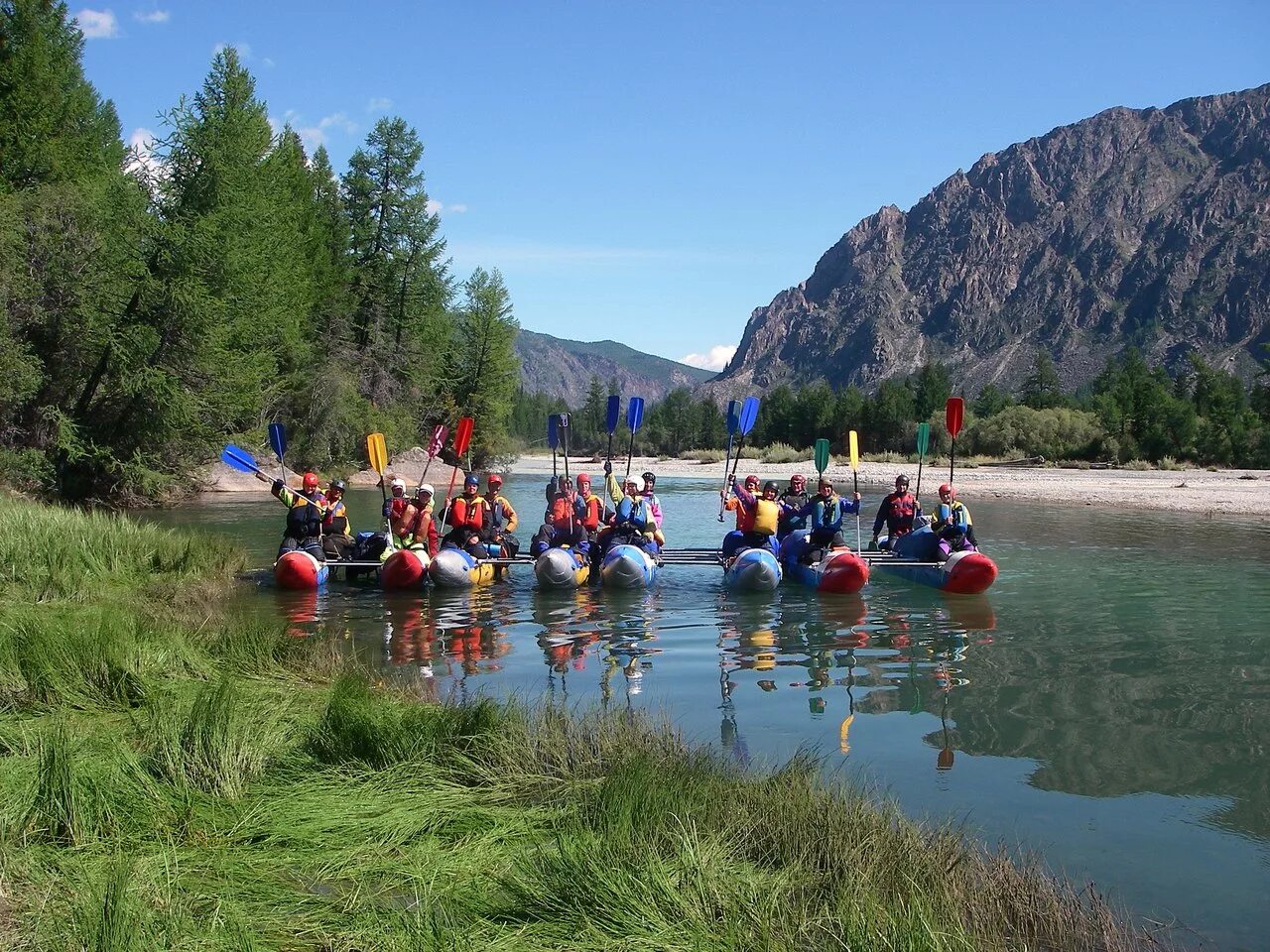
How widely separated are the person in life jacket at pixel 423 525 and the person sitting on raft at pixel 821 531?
5132 millimetres

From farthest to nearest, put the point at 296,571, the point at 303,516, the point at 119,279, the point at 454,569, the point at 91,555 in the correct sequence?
the point at 119,279, the point at 303,516, the point at 454,569, the point at 296,571, the point at 91,555

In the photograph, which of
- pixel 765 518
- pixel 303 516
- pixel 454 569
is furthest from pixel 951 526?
pixel 303 516

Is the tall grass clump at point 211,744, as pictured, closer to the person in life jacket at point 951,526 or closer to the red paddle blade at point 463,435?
the red paddle blade at point 463,435

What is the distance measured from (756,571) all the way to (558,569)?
2.64 metres

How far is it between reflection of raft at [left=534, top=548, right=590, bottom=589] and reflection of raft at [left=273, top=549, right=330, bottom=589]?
2.99 metres

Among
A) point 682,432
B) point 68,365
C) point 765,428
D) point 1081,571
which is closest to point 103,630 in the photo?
point 1081,571

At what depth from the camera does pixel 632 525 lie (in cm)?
1543

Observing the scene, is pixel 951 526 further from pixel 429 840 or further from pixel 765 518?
pixel 429 840

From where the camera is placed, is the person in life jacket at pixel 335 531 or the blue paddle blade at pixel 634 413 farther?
the blue paddle blade at pixel 634 413

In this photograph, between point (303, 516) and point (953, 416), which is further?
point (953, 416)

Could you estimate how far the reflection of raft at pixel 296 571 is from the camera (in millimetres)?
14312

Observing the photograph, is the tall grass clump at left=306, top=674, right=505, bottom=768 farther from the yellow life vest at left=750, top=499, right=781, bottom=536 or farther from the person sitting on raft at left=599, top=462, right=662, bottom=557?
the yellow life vest at left=750, top=499, right=781, bottom=536

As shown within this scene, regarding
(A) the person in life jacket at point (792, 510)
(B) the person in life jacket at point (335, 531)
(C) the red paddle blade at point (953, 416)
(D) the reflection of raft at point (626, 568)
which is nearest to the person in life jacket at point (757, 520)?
(A) the person in life jacket at point (792, 510)

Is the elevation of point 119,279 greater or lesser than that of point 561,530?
greater
